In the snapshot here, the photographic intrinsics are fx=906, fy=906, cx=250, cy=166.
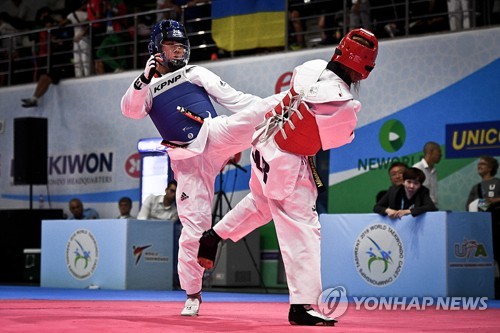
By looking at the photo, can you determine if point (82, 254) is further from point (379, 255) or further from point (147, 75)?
point (147, 75)

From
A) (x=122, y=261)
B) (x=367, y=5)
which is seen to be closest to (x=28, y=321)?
(x=122, y=261)

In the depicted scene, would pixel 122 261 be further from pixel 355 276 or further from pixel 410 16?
pixel 410 16

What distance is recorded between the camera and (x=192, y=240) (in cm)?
641

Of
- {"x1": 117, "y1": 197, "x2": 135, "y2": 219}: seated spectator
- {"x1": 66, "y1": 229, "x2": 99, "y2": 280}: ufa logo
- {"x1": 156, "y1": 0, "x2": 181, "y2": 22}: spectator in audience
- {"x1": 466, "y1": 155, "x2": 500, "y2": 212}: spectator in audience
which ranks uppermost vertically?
{"x1": 156, "y1": 0, "x2": 181, "y2": 22}: spectator in audience

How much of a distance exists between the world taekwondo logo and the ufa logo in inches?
156

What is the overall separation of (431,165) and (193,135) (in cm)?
509

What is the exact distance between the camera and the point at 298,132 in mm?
5414

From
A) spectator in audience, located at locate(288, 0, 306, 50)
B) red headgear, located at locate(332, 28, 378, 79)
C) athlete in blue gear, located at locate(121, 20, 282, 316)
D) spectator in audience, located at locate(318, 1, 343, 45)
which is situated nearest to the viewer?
red headgear, located at locate(332, 28, 378, 79)

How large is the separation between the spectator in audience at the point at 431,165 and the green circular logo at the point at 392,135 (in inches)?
31.1

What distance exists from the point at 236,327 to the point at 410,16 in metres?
8.09

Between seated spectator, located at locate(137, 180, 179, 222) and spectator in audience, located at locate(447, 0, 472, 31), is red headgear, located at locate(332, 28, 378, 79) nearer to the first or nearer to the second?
spectator in audience, located at locate(447, 0, 472, 31)

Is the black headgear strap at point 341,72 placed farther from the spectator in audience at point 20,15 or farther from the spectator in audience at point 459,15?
the spectator in audience at point 20,15

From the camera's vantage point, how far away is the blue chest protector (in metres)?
6.62

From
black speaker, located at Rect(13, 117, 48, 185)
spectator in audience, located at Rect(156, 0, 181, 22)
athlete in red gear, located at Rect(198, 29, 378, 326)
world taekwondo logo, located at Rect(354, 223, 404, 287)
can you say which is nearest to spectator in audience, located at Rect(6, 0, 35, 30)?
black speaker, located at Rect(13, 117, 48, 185)
